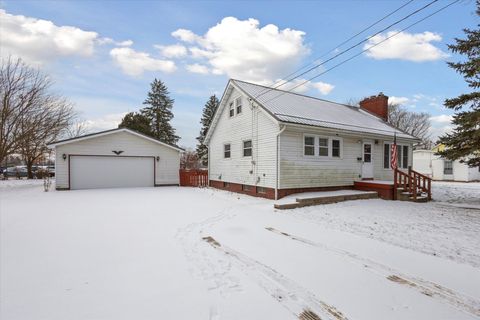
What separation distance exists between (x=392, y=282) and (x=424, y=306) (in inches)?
23.0

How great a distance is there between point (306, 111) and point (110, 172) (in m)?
12.8

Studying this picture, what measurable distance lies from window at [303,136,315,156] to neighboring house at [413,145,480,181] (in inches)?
652

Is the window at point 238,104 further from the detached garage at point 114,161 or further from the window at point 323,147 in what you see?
the detached garage at point 114,161

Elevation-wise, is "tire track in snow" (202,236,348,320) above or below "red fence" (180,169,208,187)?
below

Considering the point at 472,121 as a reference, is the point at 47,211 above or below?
below

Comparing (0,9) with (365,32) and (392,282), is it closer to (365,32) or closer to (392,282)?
(365,32)

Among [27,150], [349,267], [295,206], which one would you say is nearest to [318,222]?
[295,206]

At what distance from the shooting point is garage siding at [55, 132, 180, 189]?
15117 mm

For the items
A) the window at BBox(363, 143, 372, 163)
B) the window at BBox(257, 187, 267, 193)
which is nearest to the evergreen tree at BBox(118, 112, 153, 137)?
the window at BBox(257, 187, 267, 193)

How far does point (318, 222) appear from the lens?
6906mm

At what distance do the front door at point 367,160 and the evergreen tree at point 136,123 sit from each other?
A: 26.5m

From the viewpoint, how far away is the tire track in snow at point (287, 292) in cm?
268

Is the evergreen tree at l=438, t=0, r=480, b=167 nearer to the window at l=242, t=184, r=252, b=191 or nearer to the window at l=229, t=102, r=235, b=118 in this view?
the window at l=242, t=184, r=252, b=191

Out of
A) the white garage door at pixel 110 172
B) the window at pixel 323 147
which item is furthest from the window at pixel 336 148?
the white garage door at pixel 110 172
